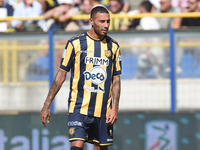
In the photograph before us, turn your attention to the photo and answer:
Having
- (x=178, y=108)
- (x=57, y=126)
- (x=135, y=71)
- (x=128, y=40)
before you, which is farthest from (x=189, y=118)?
→ (x=57, y=126)

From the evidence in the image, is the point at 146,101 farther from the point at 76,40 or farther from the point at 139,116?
the point at 76,40

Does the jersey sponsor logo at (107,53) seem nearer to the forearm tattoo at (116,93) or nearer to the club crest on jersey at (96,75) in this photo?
the club crest on jersey at (96,75)

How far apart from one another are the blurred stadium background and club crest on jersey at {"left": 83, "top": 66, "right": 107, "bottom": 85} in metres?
1.71

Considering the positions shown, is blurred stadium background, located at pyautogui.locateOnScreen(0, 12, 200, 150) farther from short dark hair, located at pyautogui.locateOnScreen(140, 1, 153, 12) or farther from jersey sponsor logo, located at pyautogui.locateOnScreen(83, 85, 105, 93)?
jersey sponsor logo, located at pyautogui.locateOnScreen(83, 85, 105, 93)

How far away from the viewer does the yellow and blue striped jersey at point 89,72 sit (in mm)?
3848

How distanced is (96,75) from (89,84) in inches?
4.9

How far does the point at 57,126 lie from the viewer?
5699 millimetres

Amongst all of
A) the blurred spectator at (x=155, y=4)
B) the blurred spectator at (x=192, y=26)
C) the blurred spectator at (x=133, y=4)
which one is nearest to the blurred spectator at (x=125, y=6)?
the blurred spectator at (x=133, y=4)

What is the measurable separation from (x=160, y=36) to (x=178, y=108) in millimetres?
1179

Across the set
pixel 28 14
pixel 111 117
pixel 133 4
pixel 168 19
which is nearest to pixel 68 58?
pixel 111 117

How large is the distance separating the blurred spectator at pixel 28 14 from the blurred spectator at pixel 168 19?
2.05 m

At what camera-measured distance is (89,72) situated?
12.6 feet

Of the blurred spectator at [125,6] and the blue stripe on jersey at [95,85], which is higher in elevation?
the blurred spectator at [125,6]

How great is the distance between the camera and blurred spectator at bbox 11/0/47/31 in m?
6.10
